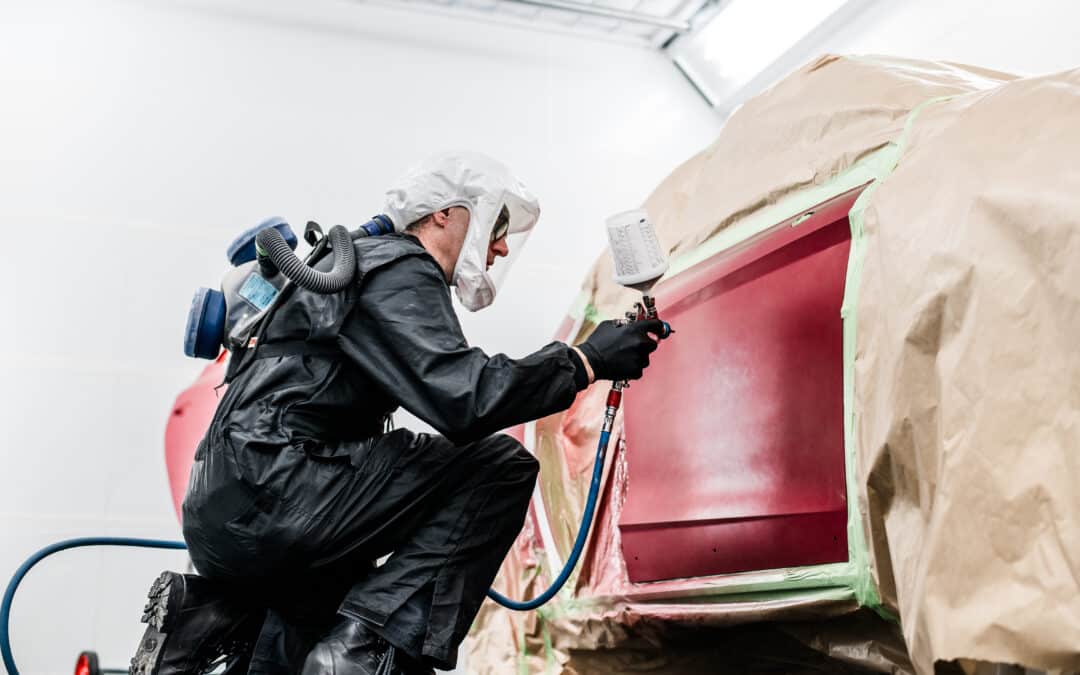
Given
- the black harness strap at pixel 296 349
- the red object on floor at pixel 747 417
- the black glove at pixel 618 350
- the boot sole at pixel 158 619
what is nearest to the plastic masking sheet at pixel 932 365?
the red object on floor at pixel 747 417

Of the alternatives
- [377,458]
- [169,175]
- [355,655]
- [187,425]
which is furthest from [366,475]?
[169,175]

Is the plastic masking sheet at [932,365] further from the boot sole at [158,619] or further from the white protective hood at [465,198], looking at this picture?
the boot sole at [158,619]

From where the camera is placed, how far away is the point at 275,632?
188 cm

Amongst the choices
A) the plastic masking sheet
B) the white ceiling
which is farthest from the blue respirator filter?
the white ceiling

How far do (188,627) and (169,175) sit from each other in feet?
7.69

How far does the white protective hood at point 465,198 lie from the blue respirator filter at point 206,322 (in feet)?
1.34

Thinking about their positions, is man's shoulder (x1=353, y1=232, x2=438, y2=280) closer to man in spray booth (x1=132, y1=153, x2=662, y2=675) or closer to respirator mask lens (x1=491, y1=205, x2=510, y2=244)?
man in spray booth (x1=132, y1=153, x2=662, y2=675)

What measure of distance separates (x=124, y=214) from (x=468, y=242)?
2211 mm

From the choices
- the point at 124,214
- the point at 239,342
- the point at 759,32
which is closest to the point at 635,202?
the point at 759,32

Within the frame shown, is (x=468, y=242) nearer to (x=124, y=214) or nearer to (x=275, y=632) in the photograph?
(x=275, y=632)

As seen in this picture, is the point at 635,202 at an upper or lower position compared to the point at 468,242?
lower

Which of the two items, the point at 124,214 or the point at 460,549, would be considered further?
the point at 124,214

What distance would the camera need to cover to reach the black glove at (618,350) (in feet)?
5.63

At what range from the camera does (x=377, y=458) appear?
66.8 inches
